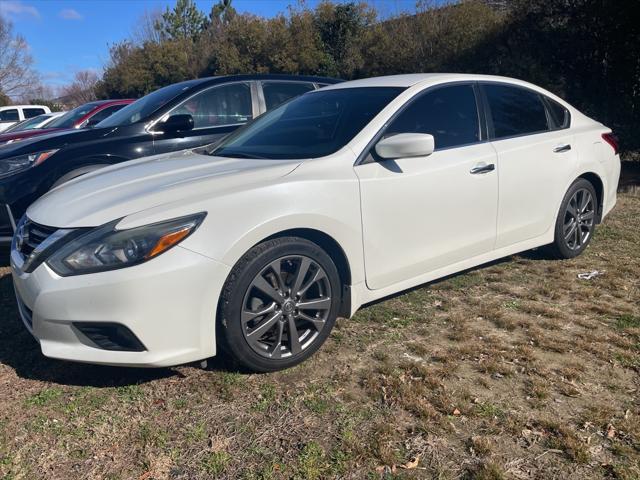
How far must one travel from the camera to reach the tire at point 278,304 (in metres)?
2.95

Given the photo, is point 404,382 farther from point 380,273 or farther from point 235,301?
point 235,301

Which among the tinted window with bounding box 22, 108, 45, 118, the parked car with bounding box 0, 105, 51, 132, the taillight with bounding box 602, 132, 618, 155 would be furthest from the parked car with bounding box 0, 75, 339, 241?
the tinted window with bounding box 22, 108, 45, 118

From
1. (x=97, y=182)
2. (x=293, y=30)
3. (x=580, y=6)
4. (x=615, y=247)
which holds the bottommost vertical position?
(x=615, y=247)

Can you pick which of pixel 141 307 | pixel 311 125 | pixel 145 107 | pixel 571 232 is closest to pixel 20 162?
pixel 145 107

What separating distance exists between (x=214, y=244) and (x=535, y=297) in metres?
2.58

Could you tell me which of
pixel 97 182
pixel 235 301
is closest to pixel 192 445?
pixel 235 301

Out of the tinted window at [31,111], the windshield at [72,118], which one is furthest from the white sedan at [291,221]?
the tinted window at [31,111]

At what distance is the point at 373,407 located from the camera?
9.27 ft

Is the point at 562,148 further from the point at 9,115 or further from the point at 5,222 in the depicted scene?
the point at 9,115

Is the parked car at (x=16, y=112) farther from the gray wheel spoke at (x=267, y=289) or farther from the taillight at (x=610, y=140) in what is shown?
the gray wheel spoke at (x=267, y=289)

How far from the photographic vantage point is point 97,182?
3602 mm

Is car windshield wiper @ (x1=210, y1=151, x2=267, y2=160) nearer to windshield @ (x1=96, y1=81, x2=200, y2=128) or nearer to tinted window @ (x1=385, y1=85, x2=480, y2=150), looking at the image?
tinted window @ (x1=385, y1=85, x2=480, y2=150)

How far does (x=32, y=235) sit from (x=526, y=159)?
3.40m

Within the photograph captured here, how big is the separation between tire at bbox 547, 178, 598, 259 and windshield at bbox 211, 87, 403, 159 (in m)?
1.96
